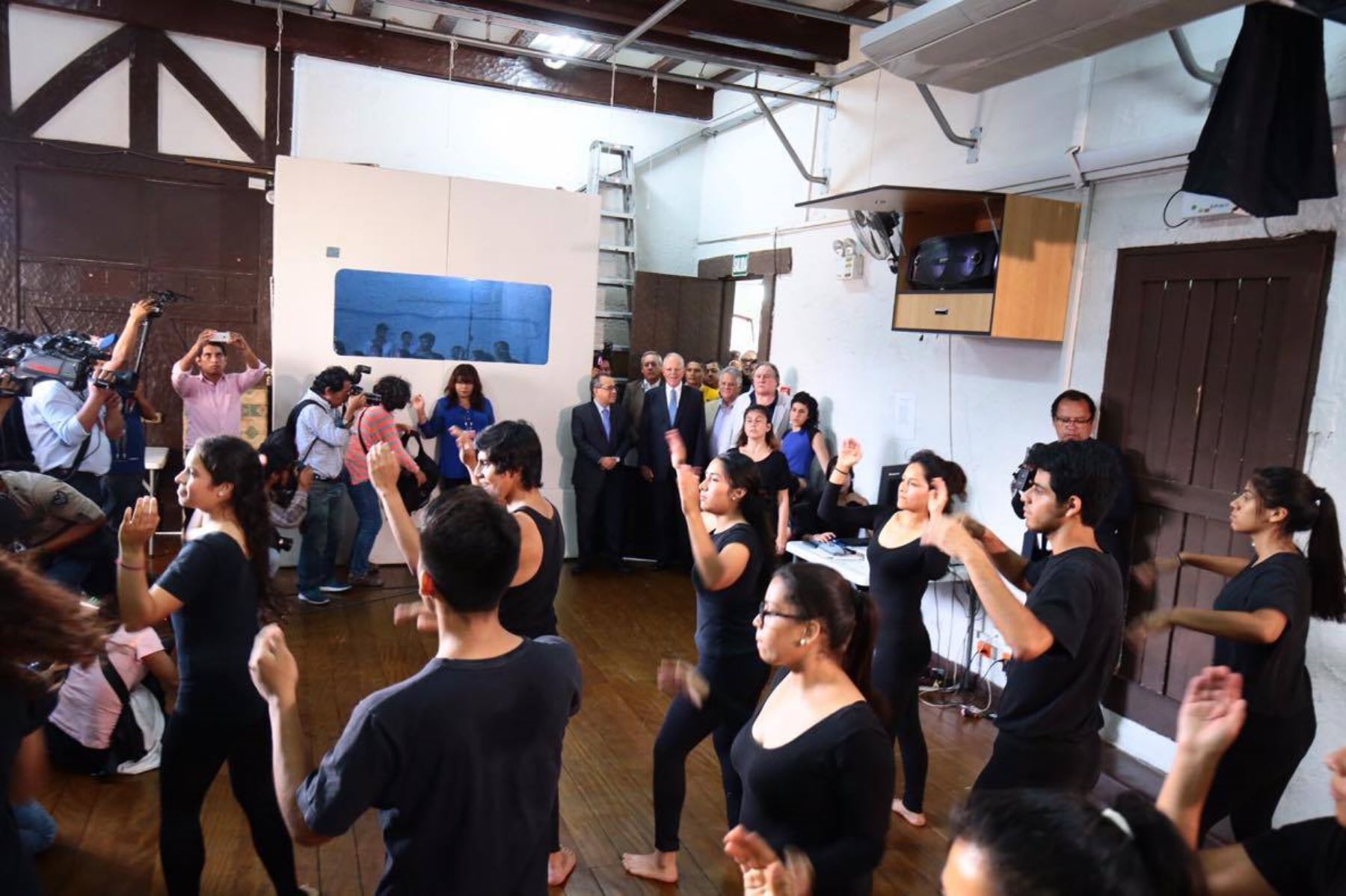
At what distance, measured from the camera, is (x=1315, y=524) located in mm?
2627

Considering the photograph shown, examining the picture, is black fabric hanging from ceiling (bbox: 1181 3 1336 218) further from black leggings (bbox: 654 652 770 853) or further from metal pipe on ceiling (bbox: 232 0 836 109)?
metal pipe on ceiling (bbox: 232 0 836 109)

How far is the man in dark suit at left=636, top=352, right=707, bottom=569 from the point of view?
6.57m

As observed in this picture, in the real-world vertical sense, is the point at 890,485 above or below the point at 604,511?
above

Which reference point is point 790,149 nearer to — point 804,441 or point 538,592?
point 804,441

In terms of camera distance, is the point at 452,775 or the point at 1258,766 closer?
the point at 452,775

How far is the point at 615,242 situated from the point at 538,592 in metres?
6.08

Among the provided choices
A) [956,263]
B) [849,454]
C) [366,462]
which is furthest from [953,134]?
[366,462]

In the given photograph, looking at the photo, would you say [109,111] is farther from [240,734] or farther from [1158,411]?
[1158,411]

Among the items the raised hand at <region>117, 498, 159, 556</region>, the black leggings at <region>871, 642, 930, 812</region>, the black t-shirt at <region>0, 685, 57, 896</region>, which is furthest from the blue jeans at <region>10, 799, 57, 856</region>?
the black leggings at <region>871, 642, 930, 812</region>

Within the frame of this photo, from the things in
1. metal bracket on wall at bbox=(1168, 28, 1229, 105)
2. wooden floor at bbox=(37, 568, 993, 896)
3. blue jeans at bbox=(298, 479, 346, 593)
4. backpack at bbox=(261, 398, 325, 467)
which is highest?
metal bracket on wall at bbox=(1168, 28, 1229, 105)

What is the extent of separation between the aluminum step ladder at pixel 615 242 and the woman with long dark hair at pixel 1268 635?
5895 mm

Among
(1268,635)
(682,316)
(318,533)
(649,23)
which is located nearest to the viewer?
(1268,635)

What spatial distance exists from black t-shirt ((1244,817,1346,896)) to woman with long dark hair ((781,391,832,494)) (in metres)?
4.32

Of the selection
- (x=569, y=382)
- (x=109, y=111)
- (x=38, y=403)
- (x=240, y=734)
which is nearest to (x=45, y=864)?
(x=240, y=734)
